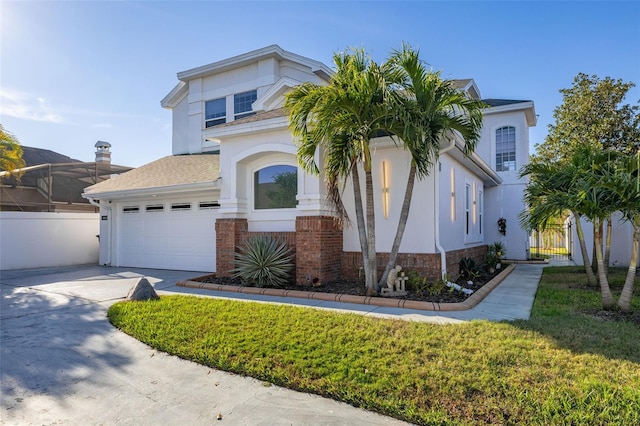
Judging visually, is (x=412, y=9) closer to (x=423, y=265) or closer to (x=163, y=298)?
(x=423, y=265)

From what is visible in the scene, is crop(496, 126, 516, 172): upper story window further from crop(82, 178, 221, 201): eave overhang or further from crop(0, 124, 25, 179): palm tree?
crop(0, 124, 25, 179): palm tree

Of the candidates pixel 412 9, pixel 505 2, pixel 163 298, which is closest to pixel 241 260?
pixel 163 298

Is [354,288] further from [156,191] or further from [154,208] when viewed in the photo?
[154,208]

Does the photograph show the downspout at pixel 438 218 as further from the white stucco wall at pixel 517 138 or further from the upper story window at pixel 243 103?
the upper story window at pixel 243 103

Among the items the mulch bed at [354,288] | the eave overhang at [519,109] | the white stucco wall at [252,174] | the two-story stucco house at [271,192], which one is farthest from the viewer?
the eave overhang at [519,109]

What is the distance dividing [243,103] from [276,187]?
776 centimetres

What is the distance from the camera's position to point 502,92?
18.8 meters

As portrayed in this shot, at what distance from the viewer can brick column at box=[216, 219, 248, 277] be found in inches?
407

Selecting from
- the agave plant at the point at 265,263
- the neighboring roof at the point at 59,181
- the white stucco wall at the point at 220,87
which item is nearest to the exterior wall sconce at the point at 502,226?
the white stucco wall at the point at 220,87

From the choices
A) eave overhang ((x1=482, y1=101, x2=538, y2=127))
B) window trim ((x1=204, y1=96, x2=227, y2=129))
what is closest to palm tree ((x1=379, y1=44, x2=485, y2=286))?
eave overhang ((x1=482, y1=101, x2=538, y2=127))

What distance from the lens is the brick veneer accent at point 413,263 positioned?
8.55 m

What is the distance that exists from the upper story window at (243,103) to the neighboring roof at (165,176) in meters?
2.69

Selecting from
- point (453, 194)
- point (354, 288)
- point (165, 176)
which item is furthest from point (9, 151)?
point (453, 194)

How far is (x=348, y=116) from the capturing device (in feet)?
24.8
